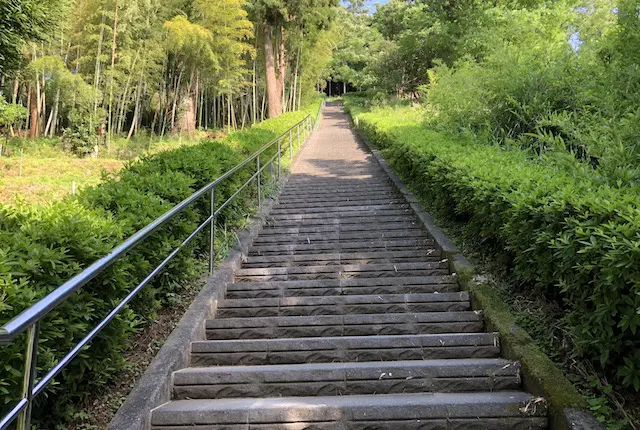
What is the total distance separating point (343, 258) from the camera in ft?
14.8

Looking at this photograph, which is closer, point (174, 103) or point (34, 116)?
point (34, 116)

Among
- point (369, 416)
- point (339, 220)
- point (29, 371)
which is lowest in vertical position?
point (369, 416)

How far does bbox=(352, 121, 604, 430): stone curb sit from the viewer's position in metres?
1.95

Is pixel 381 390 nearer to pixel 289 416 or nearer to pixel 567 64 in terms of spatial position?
pixel 289 416

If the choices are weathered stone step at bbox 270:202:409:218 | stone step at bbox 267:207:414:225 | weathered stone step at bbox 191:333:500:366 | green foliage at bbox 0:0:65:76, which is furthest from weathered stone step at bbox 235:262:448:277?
green foliage at bbox 0:0:65:76

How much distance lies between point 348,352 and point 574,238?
4.52 feet

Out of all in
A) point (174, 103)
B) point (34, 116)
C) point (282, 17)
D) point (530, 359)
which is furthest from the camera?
point (174, 103)

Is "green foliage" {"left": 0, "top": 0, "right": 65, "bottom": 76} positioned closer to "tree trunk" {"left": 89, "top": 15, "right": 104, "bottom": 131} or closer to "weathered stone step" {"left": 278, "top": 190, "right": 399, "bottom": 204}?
"weathered stone step" {"left": 278, "top": 190, "right": 399, "bottom": 204}

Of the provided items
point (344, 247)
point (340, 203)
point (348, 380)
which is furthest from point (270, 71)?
point (348, 380)

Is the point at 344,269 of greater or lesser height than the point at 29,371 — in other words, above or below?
below

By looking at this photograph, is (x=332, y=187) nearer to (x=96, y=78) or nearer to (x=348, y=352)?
(x=348, y=352)

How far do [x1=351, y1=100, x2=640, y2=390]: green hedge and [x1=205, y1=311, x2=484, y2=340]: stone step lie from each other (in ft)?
1.74

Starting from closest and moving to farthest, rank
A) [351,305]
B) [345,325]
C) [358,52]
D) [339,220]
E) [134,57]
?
1. [345,325]
2. [351,305]
3. [339,220]
4. [134,57]
5. [358,52]

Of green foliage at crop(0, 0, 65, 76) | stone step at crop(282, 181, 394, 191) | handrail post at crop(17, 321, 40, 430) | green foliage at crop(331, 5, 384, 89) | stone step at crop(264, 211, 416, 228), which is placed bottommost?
stone step at crop(264, 211, 416, 228)
